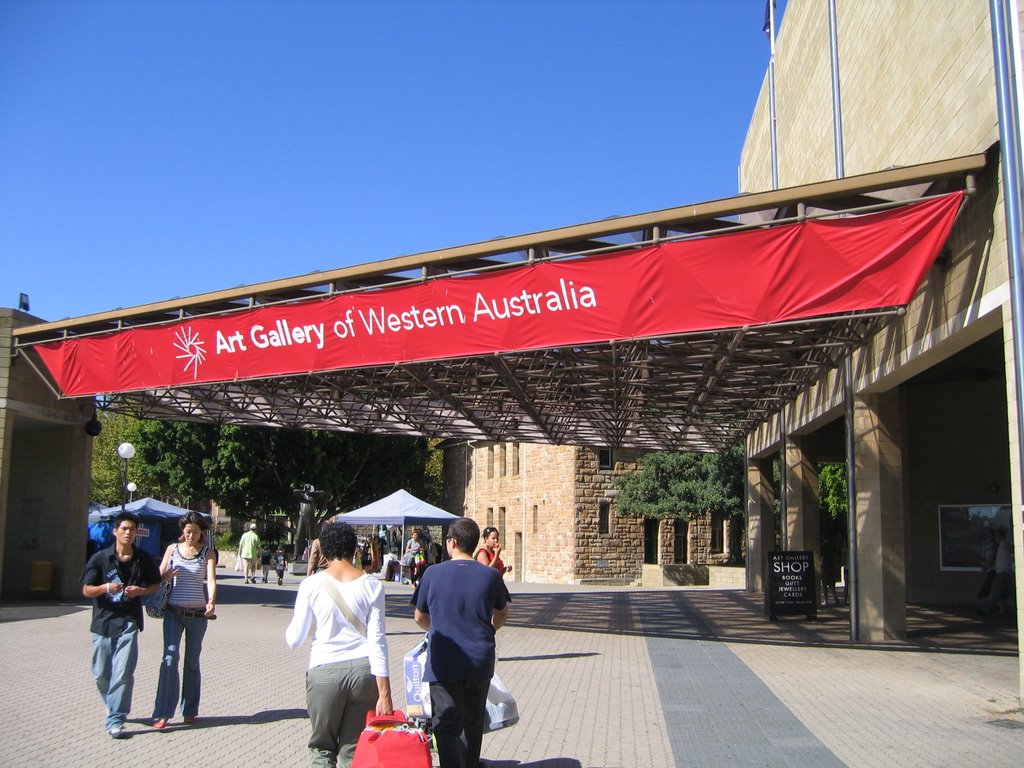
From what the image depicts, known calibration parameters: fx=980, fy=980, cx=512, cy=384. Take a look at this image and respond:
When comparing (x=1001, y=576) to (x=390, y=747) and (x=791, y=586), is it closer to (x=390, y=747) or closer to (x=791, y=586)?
(x=791, y=586)

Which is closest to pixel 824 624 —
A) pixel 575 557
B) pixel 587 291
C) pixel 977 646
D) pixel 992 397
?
pixel 977 646

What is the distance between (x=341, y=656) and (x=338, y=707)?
0.26 meters

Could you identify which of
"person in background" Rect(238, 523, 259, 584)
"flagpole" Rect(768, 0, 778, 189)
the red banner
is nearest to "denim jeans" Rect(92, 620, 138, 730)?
the red banner

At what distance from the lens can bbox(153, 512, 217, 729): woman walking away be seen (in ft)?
25.8

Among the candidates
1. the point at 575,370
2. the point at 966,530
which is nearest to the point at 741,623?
the point at 575,370

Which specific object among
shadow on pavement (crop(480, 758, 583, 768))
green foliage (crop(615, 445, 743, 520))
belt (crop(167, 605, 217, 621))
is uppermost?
green foliage (crop(615, 445, 743, 520))

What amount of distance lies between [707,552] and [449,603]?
108 feet

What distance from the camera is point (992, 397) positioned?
20172mm

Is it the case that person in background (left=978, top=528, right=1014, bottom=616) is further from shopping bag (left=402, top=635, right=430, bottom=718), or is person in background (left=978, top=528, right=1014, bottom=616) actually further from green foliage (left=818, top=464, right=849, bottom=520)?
green foliage (left=818, top=464, right=849, bottom=520)

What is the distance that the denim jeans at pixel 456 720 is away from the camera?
208 inches

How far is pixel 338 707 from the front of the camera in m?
5.19

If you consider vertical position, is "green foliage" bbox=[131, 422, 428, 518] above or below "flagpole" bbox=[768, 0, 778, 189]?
below

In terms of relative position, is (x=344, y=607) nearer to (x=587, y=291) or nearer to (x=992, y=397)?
(x=587, y=291)

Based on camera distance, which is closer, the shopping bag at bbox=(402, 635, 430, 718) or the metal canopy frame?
the shopping bag at bbox=(402, 635, 430, 718)
